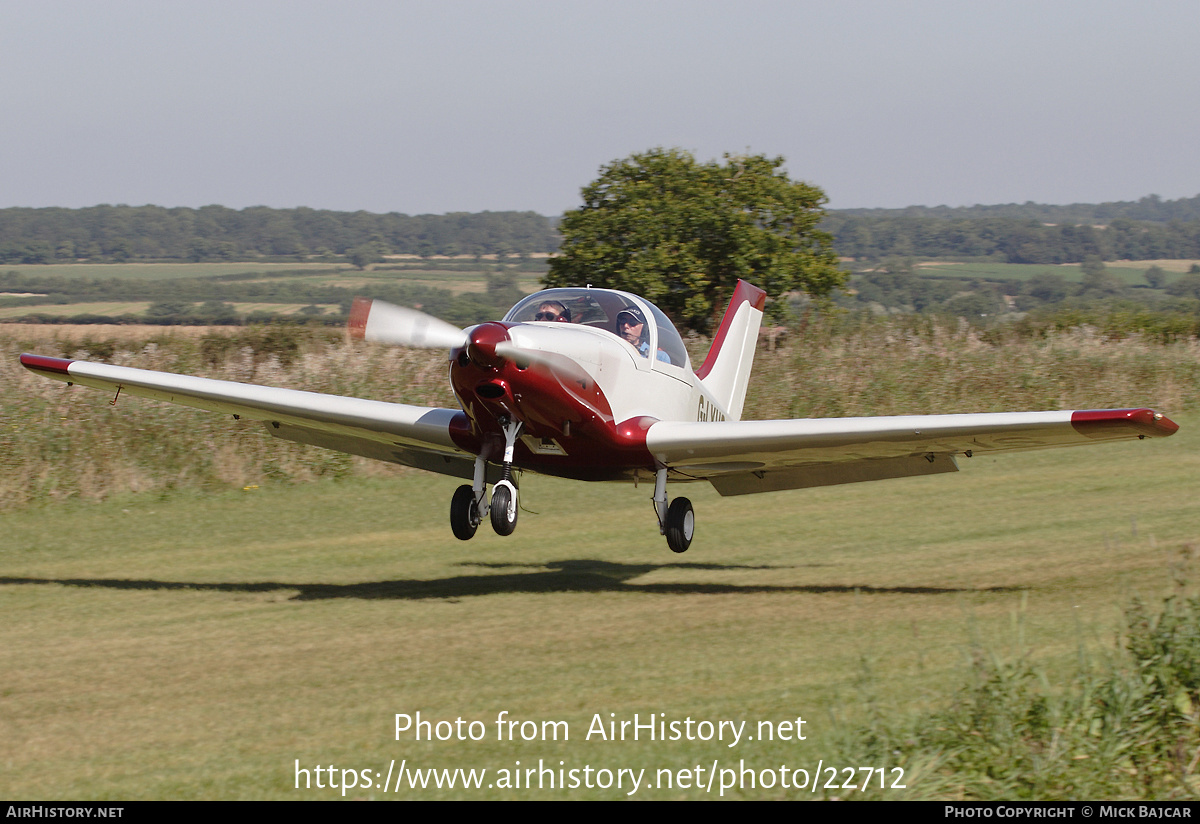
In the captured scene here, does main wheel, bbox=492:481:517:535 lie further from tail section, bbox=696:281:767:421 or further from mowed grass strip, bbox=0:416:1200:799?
tail section, bbox=696:281:767:421

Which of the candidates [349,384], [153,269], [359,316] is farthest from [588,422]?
[153,269]

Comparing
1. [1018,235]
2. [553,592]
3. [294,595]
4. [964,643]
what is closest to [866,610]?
[964,643]

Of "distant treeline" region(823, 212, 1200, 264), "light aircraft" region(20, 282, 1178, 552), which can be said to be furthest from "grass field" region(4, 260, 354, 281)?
"light aircraft" region(20, 282, 1178, 552)

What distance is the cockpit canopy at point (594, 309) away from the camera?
9.09m

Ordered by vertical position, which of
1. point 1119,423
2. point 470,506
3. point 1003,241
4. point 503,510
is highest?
point 1003,241

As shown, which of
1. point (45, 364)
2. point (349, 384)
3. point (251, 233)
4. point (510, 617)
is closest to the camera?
point (510, 617)

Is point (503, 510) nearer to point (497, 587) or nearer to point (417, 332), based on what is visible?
point (417, 332)

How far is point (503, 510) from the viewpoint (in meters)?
8.20

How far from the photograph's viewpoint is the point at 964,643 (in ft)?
28.2

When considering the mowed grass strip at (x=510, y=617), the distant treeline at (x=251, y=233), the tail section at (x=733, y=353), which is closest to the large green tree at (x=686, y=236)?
the mowed grass strip at (x=510, y=617)

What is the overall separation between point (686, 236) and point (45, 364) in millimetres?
17001

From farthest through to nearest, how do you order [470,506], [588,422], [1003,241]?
[1003,241] → [588,422] → [470,506]

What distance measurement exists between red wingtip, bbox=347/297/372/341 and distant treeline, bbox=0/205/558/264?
6637 cm
